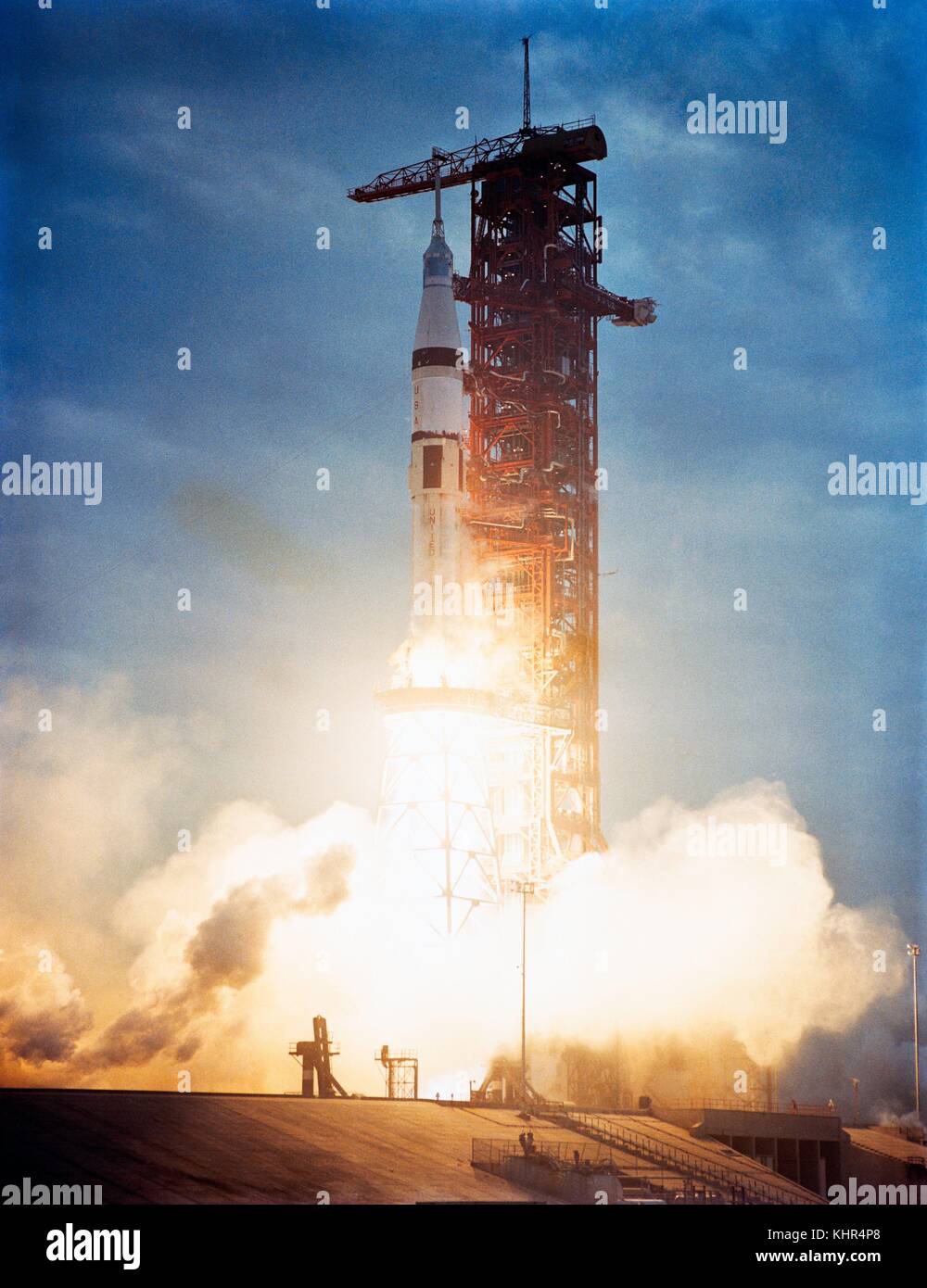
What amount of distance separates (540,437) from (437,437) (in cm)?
982

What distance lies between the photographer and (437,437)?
9844cm

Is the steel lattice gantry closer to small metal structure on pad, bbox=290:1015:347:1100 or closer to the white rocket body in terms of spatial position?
the white rocket body

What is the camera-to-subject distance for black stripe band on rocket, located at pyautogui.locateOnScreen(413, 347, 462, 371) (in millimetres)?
99250

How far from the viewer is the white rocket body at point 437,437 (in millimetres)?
97812

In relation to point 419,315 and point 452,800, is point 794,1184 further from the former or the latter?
point 419,315
